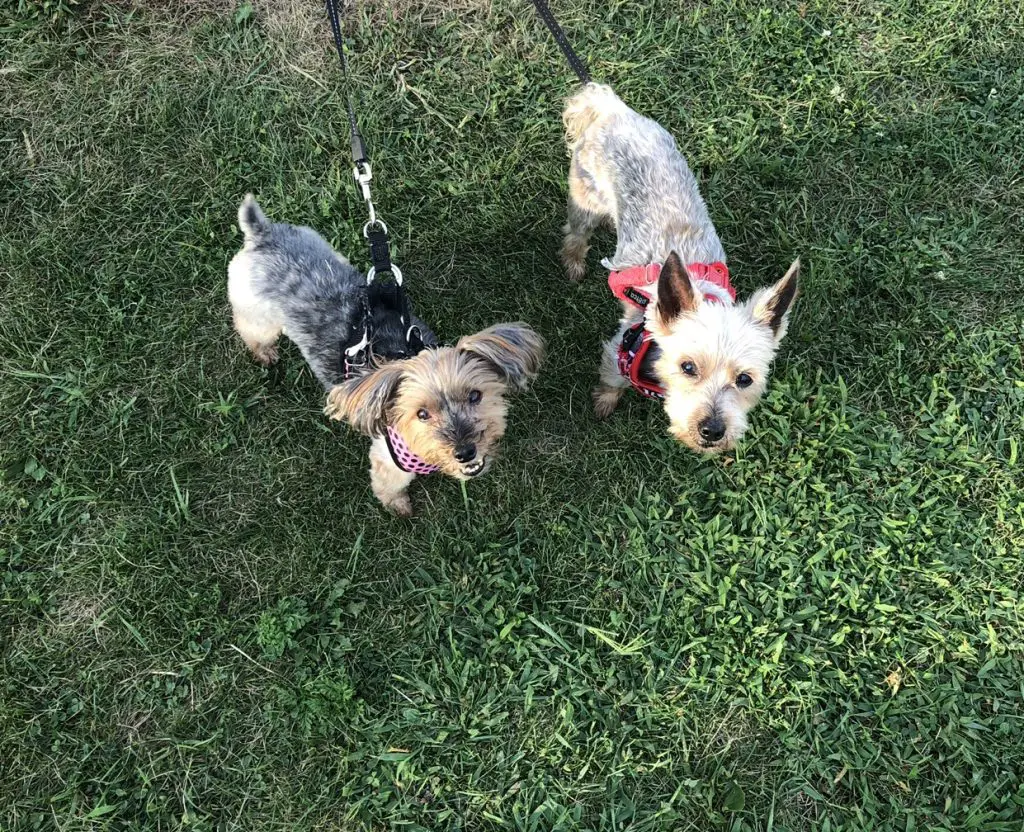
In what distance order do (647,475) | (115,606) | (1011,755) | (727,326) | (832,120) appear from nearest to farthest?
(727,326) → (1011,755) → (115,606) → (647,475) → (832,120)

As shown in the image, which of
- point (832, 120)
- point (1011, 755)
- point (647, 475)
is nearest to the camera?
point (1011, 755)

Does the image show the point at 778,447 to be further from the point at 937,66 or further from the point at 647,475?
the point at 937,66

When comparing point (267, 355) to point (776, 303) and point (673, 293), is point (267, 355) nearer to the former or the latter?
point (673, 293)

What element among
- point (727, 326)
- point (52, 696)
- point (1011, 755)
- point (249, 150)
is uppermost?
point (249, 150)

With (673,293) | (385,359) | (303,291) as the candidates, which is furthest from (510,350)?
(303,291)

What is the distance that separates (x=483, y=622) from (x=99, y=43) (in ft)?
19.9

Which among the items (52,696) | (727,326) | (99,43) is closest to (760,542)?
(727,326)

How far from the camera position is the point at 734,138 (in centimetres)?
554

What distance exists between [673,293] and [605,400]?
135cm

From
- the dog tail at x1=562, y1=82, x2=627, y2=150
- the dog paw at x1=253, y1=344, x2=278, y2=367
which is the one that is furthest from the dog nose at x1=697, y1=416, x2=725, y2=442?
the dog paw at x1=253, y1=344, x2=278, y2=367

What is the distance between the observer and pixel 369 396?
335 centimetres

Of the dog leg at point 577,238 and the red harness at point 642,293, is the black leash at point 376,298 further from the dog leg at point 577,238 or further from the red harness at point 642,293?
the dog leg at point 577,238

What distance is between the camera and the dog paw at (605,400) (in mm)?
4719

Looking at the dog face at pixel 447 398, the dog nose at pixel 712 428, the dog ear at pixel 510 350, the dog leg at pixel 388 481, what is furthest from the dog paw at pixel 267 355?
the dog nose at pixel 712 428
